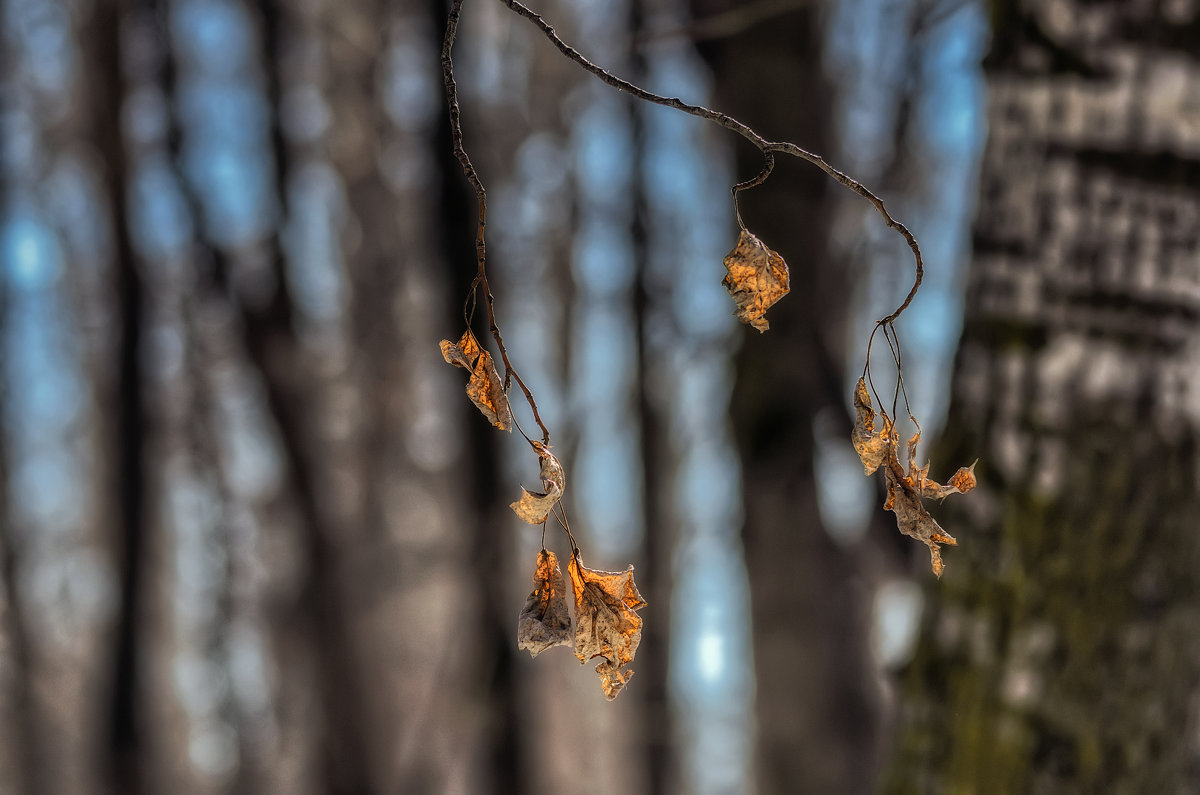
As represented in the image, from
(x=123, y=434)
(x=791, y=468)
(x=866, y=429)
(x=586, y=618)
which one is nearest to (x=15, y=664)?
(x=123, y=434)

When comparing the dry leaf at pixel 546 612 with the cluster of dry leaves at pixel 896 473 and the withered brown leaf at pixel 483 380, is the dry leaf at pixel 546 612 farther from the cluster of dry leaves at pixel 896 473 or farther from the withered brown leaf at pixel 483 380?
the cluster of dry leaves at pixel 896 473

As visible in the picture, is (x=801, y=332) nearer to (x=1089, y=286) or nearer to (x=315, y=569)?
(x=1089, y=286)

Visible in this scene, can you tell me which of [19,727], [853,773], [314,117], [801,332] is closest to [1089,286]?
[801,332]

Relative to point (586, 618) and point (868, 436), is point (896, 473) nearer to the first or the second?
point (868, 436)

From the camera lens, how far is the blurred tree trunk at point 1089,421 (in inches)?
43.1

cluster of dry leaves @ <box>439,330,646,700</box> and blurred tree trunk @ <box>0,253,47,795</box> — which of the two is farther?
blurred tree trunk @ <box>0,253,47,795</box>

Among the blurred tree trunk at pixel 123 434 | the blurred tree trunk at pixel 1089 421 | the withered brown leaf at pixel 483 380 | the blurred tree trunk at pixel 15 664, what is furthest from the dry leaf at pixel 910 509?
the blurred tree trunk at pixel 15 664

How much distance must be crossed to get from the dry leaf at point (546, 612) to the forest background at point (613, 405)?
2.85 ft

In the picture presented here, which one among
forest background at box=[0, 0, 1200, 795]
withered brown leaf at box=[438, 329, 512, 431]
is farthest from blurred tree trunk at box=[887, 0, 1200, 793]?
withered brown leaf at box=[438, 329, 512, 431]

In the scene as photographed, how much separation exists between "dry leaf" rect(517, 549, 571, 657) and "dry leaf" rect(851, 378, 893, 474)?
0.22 m

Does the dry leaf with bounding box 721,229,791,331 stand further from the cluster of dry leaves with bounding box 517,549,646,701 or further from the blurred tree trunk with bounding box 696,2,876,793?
the blurred tree trunk with bounding box 696,2,876,793

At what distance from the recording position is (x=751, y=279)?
1.72ft

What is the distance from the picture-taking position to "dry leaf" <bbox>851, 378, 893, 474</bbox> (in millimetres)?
554

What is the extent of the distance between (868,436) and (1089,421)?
0.76 meters
